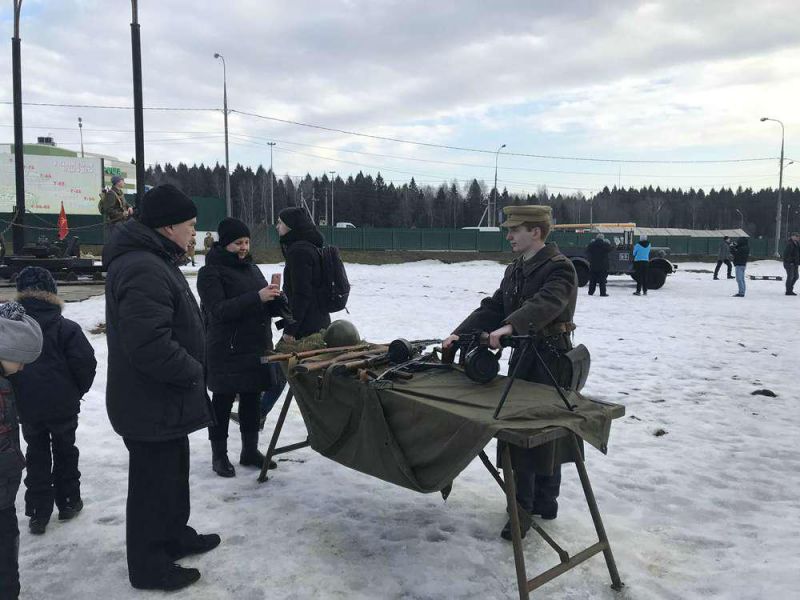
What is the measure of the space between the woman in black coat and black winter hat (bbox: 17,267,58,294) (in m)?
0.88

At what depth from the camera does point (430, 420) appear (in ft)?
8.91

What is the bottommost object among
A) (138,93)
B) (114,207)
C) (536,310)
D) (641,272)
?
(641,272)

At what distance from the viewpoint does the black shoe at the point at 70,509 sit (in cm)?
349

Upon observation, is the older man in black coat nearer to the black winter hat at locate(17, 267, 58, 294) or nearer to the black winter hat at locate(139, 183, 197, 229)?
the black winter hat at locate(139, 183, 197, 229)

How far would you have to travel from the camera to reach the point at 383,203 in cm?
9500

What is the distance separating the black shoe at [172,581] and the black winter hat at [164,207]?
64.6 inches

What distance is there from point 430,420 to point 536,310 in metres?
0.91

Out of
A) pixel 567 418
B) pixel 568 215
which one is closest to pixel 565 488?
pixel 567 418

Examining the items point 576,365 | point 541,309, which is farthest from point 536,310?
point 576,365

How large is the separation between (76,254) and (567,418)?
18441 mm

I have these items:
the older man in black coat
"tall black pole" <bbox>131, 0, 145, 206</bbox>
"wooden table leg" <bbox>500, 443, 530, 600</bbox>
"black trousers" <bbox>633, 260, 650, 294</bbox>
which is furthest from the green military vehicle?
the older man in black coat

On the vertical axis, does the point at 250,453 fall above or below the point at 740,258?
below

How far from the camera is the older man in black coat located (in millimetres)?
2643

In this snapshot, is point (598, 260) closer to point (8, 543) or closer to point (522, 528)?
point (522, 528)
